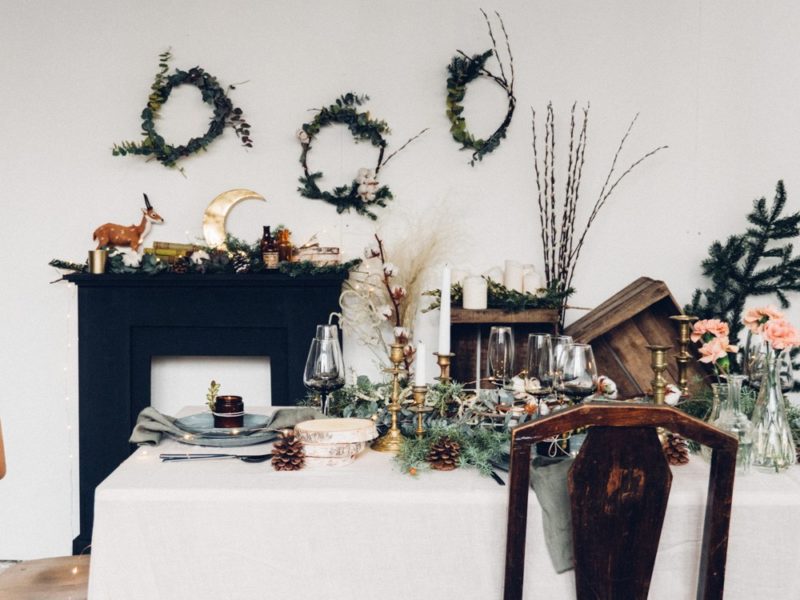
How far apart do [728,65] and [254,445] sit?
2665mm

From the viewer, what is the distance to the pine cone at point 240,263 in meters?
2.98

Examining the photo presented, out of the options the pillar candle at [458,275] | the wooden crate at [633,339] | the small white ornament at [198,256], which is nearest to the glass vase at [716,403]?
the wooden crate at [633,339]

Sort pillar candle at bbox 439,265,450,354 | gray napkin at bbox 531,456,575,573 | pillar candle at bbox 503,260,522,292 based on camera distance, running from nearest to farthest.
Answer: gray napkin at bbox 531,456,575,573 → pillar candle at bbox 439,265,450,354 → pillar candle at bbox 503,260,522,292

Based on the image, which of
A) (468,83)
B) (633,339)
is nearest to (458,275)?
(633,339)

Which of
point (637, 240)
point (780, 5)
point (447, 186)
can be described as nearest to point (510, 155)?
point (447, 186)

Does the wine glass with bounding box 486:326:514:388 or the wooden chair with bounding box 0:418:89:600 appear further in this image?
the wine glass with bounding box 486:326:514:388

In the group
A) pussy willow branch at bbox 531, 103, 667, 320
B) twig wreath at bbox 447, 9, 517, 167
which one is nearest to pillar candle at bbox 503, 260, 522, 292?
pussy willow branch at bbox 531, 103, 667, 320

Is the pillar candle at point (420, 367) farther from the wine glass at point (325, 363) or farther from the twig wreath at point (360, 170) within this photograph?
the twig wreath at point (360, 170)

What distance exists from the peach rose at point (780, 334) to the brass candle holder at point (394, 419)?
0.72m

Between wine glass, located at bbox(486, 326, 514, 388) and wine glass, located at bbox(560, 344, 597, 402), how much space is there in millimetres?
234

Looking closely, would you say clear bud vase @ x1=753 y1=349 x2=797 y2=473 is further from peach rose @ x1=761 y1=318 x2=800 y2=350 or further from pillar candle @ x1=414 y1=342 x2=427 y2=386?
pillar candle @ x1=414 y1=342 x2=427 y2=386

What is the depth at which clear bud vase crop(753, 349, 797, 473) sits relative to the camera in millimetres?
1400

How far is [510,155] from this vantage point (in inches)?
126

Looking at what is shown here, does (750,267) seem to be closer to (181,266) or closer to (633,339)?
(633,339)
